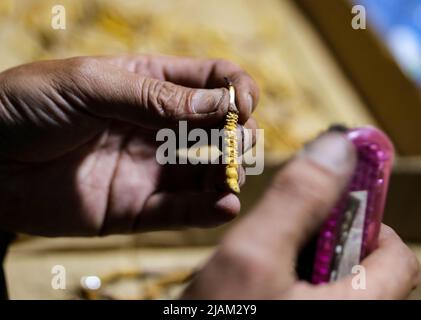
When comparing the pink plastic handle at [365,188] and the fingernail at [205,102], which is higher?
the fingernail at [205,102]

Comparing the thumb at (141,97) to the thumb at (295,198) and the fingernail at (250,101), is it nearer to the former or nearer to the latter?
the fingernail at (250,101)

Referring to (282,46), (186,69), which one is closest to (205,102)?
(186,69)

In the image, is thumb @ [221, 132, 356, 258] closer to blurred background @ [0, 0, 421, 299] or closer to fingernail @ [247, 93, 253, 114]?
fingernail @ [247, 93, 253, 114]

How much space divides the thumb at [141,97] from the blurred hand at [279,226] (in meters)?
0.17

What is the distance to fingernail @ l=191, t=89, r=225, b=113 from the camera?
48 cm

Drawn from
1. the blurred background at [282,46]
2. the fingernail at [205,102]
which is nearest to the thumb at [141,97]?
the fingernail at [205,102]

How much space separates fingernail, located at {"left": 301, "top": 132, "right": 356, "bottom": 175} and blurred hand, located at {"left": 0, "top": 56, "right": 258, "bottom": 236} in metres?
0.17

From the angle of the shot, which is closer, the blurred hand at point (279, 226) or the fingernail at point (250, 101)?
the blurred hand at point (279, 226)

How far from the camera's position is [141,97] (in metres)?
0.49

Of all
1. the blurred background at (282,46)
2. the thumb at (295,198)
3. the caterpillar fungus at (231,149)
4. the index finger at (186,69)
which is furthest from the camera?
the blurred background at (282,46)

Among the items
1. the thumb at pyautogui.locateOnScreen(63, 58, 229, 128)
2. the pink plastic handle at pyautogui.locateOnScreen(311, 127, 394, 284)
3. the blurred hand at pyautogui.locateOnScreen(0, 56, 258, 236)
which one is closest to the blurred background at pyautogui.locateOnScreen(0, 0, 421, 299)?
the blurred hand at pyautogui.locateOnScreen(0, 56, 258, 236)

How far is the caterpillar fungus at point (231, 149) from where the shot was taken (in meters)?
0.46

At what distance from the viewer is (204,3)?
1.21 meters
